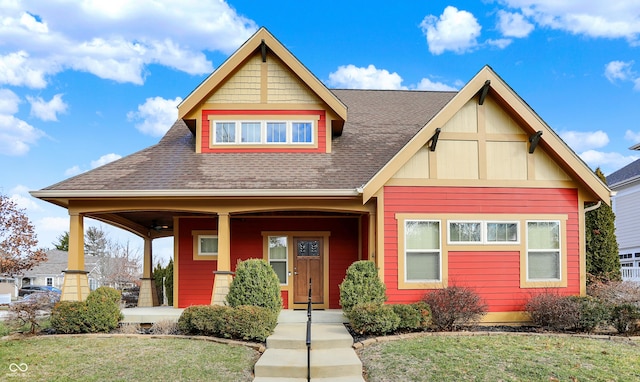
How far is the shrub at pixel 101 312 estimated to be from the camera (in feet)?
35.7

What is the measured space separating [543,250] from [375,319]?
180 inches

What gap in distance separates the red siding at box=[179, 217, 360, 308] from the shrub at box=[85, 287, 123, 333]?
3089 millimetres

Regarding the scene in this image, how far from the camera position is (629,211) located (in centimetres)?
2564

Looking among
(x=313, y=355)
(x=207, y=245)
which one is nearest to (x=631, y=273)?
(x=207, y=245)

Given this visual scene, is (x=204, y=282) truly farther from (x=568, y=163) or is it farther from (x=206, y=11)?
(x=568, y=163)

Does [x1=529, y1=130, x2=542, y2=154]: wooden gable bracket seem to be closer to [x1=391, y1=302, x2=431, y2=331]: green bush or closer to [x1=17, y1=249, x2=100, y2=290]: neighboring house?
[x1=391, y1=302, x2=431, y2=331]: green bush

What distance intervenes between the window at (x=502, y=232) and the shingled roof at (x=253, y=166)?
2.98m

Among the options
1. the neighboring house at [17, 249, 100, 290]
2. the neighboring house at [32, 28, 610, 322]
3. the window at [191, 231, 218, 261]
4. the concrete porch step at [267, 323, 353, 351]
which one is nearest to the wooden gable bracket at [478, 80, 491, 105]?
the neighboring house at [32, 28, 610, 322]

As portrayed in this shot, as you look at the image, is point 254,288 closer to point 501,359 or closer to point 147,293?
point 501,359

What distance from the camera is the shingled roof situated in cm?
1211

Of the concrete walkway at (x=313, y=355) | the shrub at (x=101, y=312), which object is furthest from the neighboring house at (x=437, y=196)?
the concrete walkway at (x=313, y=355)

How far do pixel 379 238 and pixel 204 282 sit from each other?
5332 millimetres

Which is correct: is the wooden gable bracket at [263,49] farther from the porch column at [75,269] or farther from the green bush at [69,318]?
the green bush at [69,318]

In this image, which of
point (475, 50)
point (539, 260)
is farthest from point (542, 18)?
point (539, 260)
